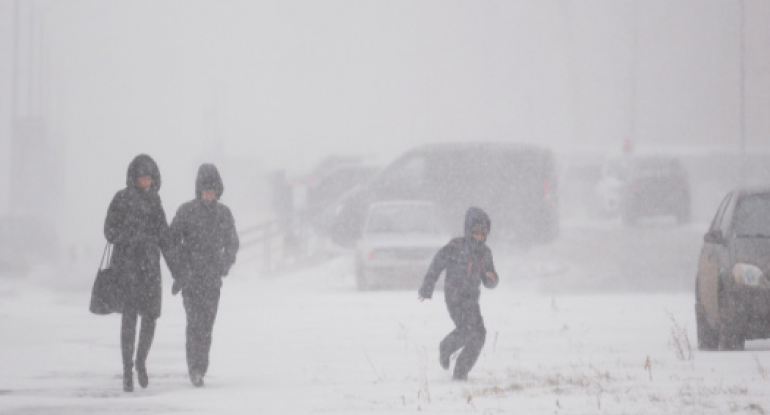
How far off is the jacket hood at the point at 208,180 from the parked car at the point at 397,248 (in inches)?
499

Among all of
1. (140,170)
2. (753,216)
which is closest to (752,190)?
(753,216)

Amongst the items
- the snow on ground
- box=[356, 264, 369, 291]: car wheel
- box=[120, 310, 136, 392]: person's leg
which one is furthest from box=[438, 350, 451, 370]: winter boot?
box=[356, 264, 369, 291]: car wheel

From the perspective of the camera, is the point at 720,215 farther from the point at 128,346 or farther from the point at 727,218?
the point at 128,346

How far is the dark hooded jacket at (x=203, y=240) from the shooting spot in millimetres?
10461

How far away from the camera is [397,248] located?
2331 cm

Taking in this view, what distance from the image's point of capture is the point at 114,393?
10.0 meters

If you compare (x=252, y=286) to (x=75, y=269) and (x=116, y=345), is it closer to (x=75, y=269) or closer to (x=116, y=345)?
(x=116, y=345)

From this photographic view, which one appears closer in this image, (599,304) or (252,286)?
(599,304)

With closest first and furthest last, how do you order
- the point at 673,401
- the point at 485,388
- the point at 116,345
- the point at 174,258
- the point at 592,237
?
the point at 673,401 < the point at 485,388 < the point at 174,258 < the point at 116,345 < the point at 592,237

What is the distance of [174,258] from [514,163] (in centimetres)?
2035

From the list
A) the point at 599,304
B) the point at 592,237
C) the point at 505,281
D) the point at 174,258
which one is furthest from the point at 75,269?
the point at 174,258

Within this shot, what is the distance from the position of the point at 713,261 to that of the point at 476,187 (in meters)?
17.9

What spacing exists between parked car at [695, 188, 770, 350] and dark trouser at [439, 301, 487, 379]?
2625 millimetres

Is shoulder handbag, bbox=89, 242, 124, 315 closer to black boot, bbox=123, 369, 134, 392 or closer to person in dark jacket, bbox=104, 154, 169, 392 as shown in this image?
person in dark jacket, bbox=104, 154, 169, 392
